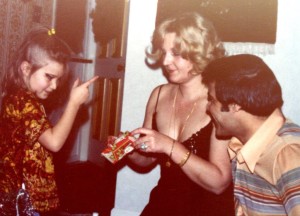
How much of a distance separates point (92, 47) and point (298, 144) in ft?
8.37

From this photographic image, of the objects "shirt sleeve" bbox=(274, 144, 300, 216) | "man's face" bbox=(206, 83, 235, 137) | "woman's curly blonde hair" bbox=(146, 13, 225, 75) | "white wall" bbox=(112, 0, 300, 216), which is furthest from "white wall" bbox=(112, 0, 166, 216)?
"shirt sleeve" bbox=(274, 144, 300, 216)

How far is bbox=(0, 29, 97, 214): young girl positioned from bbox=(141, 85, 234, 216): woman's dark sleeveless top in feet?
1.23

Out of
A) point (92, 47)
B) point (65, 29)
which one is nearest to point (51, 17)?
point (65, 29)

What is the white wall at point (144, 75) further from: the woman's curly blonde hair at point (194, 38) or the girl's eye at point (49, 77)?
the girl's eye at point (49, 77)

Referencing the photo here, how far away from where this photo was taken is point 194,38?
130cm

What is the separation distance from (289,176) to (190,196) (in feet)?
1.56

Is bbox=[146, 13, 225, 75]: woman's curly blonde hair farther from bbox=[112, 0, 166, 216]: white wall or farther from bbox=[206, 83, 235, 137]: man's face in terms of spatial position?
bbox=[112, 0, 166, 216]: white wall

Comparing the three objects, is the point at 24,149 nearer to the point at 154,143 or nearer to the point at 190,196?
the point at 154,143

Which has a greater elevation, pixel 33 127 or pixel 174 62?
pixel 174 62

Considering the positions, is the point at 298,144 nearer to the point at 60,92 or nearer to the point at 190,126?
the point at 190,126

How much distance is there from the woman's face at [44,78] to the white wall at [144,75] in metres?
0.46

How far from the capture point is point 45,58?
1.38 meters

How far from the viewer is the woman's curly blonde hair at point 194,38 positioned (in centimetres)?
129

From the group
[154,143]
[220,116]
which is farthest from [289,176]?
[154,143]
